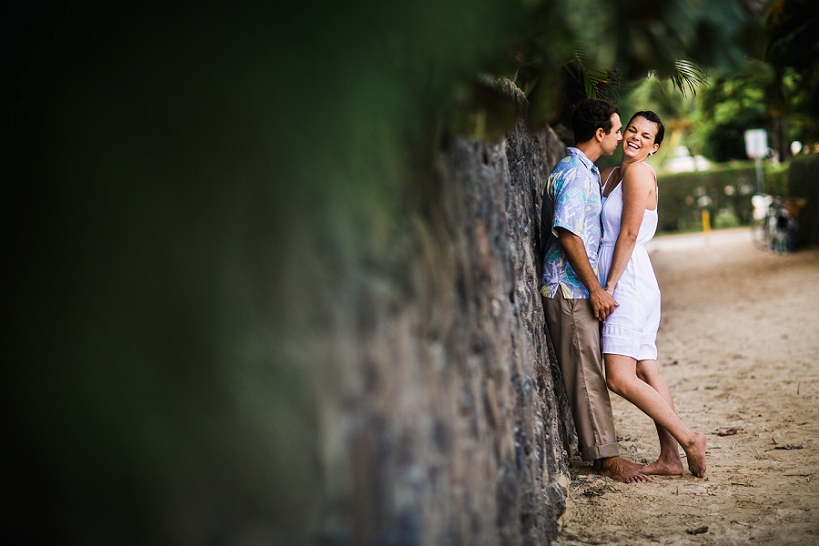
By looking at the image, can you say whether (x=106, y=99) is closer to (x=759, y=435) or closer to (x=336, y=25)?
(x=336, y=25)

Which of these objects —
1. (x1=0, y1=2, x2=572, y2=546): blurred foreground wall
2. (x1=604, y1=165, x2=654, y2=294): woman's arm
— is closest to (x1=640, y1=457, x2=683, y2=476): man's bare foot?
(x1=604, y1=165, x2=654, y2=294): woman's arm

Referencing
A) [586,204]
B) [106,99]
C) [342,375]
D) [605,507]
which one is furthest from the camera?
[586,204]

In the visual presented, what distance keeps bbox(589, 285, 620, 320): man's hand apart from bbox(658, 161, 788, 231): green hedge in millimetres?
24254

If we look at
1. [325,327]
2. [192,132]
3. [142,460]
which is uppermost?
[192,132]

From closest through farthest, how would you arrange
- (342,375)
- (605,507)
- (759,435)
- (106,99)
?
(342,375) < (106,99) < (605,507) < (759,435)

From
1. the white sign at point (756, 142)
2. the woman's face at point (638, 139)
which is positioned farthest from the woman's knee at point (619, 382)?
the white sign at point (756, 142)

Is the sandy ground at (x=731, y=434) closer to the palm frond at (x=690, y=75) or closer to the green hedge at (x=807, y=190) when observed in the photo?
Result: the palm frond at (x=690, y=75)

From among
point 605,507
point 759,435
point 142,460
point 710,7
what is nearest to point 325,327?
point 142,460

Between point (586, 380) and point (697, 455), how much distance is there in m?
0.73

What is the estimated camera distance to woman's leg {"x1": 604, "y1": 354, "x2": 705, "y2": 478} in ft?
12.8

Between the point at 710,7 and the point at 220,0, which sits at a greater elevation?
the point at 220,0

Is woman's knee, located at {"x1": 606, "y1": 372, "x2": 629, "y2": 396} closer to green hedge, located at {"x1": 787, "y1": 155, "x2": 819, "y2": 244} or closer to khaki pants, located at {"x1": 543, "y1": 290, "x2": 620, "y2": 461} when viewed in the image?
khaki pants, located at {"x1": 543, "y1": 290, "x2": 620, "y2": 461}

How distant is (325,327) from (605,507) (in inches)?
83.8

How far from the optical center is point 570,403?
4.02m
